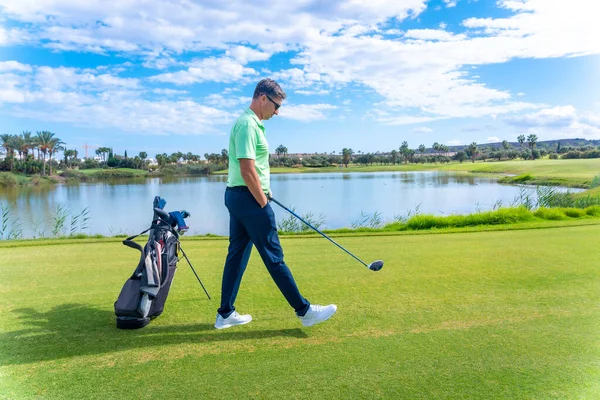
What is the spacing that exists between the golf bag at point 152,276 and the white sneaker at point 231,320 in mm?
545

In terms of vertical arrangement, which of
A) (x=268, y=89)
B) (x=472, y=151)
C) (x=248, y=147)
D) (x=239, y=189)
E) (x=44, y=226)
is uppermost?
(x=472, y=151)

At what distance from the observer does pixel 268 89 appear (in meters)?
3.47

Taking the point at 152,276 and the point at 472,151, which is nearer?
the point at 152,276

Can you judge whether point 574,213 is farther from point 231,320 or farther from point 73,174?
point 73,174

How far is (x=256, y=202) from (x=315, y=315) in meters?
0.98

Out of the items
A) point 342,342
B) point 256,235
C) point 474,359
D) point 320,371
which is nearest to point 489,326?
point 474,359

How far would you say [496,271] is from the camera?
477 centimetres

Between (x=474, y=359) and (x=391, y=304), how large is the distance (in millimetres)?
1069

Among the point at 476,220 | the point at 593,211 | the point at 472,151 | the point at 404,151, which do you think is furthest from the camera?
the point at 404,151

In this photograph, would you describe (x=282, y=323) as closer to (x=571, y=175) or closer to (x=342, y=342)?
(x=342, y=342)

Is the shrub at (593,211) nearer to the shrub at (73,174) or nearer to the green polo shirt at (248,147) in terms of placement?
the green polo shirt at (248,147)

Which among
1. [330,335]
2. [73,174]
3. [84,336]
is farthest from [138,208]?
[330,335]

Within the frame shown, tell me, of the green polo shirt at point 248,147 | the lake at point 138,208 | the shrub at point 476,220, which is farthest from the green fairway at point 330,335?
the lake at point 138,208

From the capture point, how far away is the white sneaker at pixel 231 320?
11.0ft
